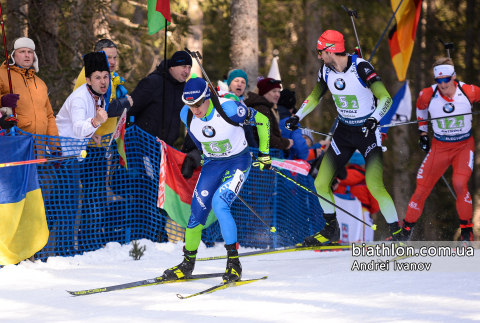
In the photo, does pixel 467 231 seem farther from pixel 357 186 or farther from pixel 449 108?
pixel 357 186

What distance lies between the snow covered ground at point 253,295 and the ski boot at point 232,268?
0.55ft

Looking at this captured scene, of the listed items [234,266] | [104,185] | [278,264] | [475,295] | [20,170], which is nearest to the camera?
[475,295]

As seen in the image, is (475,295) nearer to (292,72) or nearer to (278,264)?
(278,264)

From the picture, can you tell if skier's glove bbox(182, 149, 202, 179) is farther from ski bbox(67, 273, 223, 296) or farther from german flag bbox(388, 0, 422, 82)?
german flag bbox(388, 0, 422, 82)

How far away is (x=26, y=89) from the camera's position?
222 inches

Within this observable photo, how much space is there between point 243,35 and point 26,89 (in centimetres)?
404

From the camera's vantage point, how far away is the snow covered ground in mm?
3609

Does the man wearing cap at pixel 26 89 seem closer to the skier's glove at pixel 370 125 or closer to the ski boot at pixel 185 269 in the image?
the ski boot at pixel 185 269

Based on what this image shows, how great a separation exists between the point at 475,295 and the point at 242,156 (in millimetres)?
2238

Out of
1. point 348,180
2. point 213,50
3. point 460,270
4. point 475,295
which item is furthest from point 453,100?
point 213,50

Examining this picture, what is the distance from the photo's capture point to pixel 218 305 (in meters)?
3.97

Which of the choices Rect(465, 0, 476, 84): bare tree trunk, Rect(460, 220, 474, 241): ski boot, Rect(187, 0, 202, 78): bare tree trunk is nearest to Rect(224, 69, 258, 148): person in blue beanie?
Rect(460, 220, 474, 241): ski boot

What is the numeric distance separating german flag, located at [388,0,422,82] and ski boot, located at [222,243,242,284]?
5040 millimetres

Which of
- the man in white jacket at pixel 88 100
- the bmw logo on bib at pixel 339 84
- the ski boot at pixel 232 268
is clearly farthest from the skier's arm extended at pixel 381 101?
the man in white jacket at pixel 88 100
